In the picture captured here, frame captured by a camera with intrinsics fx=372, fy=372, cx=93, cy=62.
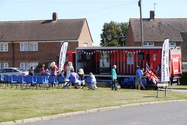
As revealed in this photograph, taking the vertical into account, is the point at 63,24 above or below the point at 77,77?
above

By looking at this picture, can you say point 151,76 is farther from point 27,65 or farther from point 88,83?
point 27,65

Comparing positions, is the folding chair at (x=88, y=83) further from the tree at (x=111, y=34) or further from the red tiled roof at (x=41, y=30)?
the tree at (x=111, y=34)

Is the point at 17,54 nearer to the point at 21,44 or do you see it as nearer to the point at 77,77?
the point at 21,44

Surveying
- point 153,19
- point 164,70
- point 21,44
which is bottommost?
point 164,70

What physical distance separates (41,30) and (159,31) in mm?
17020

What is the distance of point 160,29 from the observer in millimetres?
54562

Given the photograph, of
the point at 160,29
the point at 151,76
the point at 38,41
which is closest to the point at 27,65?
the point at 38,41

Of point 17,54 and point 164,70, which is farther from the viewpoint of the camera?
point 17,54

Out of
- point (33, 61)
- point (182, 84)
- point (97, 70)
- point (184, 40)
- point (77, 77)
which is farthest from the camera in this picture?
point (184, 40)

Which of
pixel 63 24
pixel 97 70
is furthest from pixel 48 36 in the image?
pixel 97 70

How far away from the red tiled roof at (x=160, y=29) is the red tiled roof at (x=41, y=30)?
26.8ft

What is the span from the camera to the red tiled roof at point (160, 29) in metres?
53.1

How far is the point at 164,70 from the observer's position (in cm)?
2100

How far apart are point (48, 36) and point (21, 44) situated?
389 centimetres
